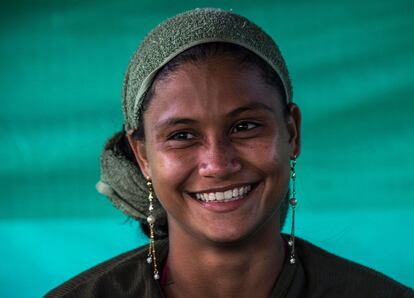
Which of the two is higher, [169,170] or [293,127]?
[293,127]

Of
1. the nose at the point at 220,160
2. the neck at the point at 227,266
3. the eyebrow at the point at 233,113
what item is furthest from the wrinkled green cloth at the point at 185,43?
the neck at the point at 227,266

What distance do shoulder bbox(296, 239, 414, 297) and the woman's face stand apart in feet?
0.91

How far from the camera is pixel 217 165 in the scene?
1824mm

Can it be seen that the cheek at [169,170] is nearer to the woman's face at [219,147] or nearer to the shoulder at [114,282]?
the woman's face at [219,147]

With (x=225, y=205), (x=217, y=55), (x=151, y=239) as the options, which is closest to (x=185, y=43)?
(x=217, y=55)

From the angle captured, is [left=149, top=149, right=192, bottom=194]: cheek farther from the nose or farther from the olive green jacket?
the olive green jacket

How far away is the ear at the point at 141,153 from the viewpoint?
6.76ft

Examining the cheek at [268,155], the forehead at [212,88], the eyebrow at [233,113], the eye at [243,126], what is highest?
the forehead at [212,88]

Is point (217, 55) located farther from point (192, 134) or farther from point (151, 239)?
point (151, 239)

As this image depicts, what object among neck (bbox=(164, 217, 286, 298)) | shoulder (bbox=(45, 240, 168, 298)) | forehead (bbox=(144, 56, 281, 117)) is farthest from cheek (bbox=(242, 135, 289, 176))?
shoulder (bbox=(45, 240, 168, 298))

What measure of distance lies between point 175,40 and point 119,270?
0.69 metres

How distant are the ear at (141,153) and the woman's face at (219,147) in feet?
0.33

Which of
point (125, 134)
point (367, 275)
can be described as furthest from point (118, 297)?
point (367, 275)

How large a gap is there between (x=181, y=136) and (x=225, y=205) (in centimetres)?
21
